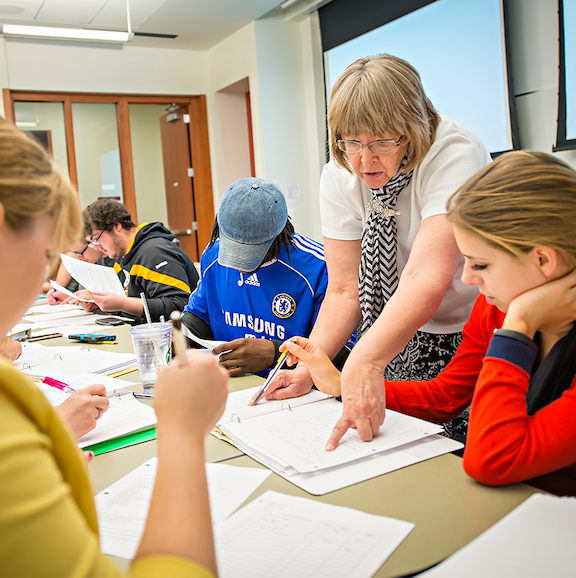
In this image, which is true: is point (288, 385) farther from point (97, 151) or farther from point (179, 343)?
point (97, 151)

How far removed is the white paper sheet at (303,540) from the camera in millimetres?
669

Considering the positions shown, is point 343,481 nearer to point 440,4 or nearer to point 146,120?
point 440,4

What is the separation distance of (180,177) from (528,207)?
5.62 metres

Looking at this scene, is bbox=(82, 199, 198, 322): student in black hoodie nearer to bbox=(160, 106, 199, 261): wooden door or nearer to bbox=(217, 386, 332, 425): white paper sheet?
bbox=(217, 386, 332, 425): white paper sheet

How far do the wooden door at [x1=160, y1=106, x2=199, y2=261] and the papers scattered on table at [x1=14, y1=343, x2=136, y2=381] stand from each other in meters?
4.29

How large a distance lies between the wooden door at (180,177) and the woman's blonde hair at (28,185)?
564cm

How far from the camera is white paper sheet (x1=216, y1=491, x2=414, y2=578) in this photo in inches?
26.4

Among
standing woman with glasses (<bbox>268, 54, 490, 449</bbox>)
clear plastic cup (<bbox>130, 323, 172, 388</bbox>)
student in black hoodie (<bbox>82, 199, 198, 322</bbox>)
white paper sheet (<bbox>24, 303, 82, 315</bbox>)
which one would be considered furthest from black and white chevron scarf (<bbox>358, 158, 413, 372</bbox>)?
white paper sheet (<bbox>24, 303, 82, 315</bbox>)

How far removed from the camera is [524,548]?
672mm

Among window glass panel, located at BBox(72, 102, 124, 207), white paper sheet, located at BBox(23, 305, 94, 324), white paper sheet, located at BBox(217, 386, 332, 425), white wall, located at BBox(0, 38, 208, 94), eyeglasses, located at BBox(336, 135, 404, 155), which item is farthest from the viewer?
window glass panel, located at BBox(72, 102, 124, 207)

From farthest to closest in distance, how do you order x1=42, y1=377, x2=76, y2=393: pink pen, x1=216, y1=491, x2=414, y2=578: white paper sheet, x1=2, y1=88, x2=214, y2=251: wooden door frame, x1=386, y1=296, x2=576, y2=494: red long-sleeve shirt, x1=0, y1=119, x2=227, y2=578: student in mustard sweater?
x1=2, y1=88, x2=214, y2=251: wooden door frame
x1=42, y1=377, x2=76, y2=393: pink pen
x1=386, y1=296, x2=576, y2=494: red long-sleeve shirt
x1=216, y1=491, x2=414, y2=578: white paper sheet
x1=0, y1=119, x2=227, y2=578: student in mustard sweater

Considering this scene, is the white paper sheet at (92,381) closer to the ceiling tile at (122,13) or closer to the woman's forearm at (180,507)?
the woman's forearm at (180,507)

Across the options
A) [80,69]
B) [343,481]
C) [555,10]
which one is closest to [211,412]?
[343,481]

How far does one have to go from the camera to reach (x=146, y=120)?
624 cm
